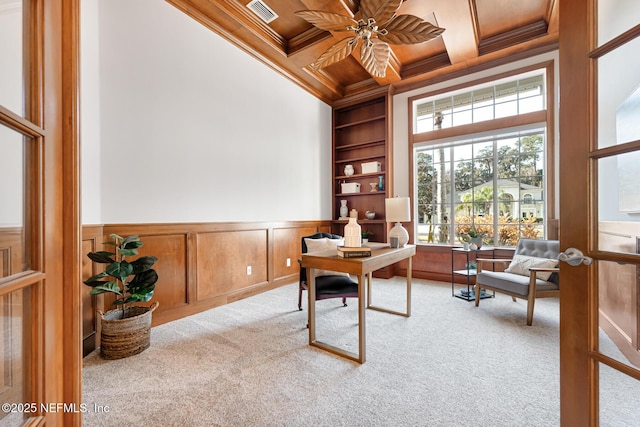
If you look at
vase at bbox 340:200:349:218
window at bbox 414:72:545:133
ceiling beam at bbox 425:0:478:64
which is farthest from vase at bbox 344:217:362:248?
window at bbox 414:72:545:133

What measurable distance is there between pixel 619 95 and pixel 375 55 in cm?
222

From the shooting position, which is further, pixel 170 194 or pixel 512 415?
pixel 170 194

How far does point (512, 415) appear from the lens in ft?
4.54

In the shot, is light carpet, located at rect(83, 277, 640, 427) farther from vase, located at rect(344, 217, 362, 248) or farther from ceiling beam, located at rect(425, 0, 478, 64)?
ceiling beam, located at rect(425, 0, 478, 64)

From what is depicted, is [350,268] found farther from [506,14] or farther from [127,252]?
[506,14]

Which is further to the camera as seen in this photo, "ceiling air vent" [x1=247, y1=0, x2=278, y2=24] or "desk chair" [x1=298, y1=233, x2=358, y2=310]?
"ceiling air vent" [x1=247, y1=0, x2=278, y2=24]

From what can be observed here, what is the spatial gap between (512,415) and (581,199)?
1.24 m

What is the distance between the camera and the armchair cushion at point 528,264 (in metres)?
2.64

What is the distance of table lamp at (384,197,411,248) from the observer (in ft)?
8.82

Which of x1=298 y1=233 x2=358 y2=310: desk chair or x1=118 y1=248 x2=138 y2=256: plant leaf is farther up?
x1=118 y1=248 x2=138 y2=256: plant leaf

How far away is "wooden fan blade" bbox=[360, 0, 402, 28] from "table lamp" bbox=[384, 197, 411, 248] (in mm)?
1647

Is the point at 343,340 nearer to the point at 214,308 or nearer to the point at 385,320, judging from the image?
the point at 385,320

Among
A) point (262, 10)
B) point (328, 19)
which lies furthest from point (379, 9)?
point (262, 10)

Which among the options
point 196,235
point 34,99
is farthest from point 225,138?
point 34,99
